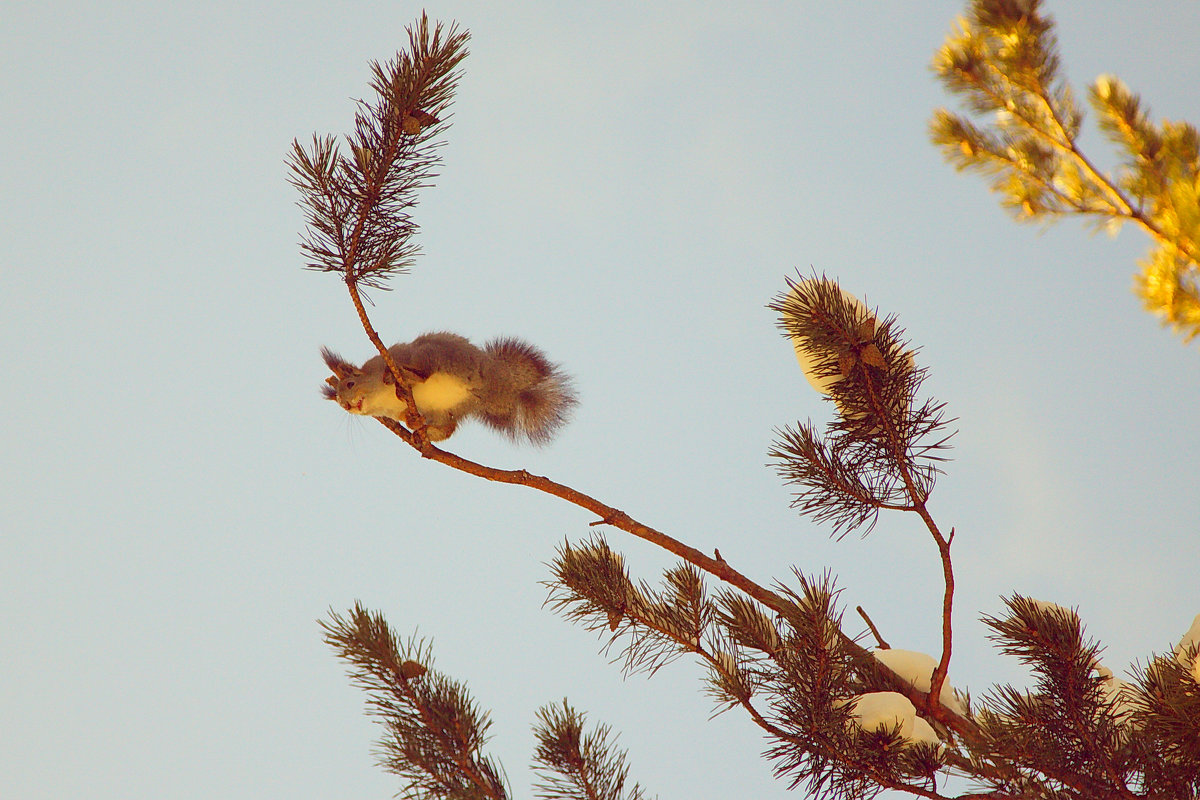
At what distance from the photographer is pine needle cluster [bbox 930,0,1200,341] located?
1339 mm

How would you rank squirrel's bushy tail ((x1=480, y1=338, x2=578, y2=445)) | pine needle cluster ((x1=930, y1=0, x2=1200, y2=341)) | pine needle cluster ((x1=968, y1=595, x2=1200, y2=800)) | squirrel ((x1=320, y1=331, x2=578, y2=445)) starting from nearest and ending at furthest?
pine needle cluster ((x1=968, y1=595, x2=1200, y2=800))
pine needle cluster ((x1=930, y1=0, x2=1200, y2=341))
squirrel ((x1=320, y1=331, x2=578, y2=445))
squirrel's bushy tail ((x1=480, y1=338, x2=578, y2=445))

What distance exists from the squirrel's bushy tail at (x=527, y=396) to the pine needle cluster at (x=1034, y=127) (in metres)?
1.04

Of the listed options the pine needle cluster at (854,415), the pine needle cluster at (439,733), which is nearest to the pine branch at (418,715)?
the pine needle cluster at (439,733)

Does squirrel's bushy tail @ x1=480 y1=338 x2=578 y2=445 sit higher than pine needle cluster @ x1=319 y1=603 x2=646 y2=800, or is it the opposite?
squirrel's bushy tail @ x1=480 y1=338 x2=578 y2=445

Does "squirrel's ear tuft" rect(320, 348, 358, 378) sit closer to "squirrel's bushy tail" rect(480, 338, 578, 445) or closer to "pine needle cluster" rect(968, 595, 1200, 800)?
"squirrel's bushy tail" rect(480, 338, 578, 445)

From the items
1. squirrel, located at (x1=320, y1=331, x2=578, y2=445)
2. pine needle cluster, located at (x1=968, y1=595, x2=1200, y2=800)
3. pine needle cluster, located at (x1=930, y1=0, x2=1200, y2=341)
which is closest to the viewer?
pine needle cluster, located at (x1=968, y1=595, x2=1200, y2=800)

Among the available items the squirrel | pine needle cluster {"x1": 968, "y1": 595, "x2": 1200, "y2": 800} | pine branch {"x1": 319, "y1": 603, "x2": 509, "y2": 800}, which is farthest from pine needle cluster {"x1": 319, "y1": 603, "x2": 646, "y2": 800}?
the squirrel

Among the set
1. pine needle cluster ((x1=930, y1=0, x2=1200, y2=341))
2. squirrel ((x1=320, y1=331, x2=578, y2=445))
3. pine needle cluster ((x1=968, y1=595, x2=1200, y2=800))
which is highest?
squirrel ((x1=320, y1=331, x2=578, y2=445))

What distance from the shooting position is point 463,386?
2188 mm

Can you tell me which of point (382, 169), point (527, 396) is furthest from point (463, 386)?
point (382, 169)

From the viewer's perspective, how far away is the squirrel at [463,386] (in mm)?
2098

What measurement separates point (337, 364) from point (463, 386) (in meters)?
0.30

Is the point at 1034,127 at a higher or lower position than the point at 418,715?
higher

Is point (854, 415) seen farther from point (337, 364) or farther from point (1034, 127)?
point (337, 364)
